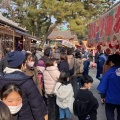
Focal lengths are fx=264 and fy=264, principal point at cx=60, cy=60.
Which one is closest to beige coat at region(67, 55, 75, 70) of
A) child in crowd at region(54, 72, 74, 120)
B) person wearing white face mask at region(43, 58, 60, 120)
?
person wearing white face mask at region(43, 58, 60, 120)

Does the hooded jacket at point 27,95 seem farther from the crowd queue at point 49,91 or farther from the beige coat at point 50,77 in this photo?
the beige coat at point 50,77

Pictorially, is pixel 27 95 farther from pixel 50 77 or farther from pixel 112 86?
pixel 50 77

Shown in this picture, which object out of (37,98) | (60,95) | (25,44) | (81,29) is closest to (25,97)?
(37,98)

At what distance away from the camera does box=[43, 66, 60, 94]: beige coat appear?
542cm

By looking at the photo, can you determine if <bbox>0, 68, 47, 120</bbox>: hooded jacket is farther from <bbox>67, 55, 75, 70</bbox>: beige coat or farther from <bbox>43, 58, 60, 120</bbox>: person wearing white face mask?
<bbox>67, 55, 75, 70</bbox>: beige coat

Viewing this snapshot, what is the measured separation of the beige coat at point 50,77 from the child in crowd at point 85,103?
1.05 metres

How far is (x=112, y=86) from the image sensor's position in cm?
461

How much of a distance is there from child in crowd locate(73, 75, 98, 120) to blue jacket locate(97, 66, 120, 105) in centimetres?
34

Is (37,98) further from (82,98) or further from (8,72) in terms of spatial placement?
(82,98)

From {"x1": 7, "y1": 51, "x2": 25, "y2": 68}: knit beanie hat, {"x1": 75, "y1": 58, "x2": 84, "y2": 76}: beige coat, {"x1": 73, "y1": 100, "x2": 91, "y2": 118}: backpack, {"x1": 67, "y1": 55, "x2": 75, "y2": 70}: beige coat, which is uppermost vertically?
{"x1": 7, "y1": 51, "x2": 25, "y2": 68}: knit beanie hat

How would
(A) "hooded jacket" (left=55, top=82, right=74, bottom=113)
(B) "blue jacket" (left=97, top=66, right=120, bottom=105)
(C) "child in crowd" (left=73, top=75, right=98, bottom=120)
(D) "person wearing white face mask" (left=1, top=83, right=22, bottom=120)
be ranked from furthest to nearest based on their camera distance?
(A) "hooded jacket" (left=55, top=82, right=74, bottom=113)
(B) "blue jacket" (left=97, top=66, right=120, bottom=105)
(C) "child in crowd" (left=73, top=75, right=98, bottom=120)
(D) "person wearing white face mask" (left=1, top=83, right=22, bottom=120)

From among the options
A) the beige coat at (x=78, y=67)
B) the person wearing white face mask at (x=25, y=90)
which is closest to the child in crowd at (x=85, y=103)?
the person wearing white face mask at (x=25, y=90)

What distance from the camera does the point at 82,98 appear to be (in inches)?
172

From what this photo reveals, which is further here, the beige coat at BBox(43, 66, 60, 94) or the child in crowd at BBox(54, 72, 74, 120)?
the beige coat at BBox(43, 66, 60, 94)
